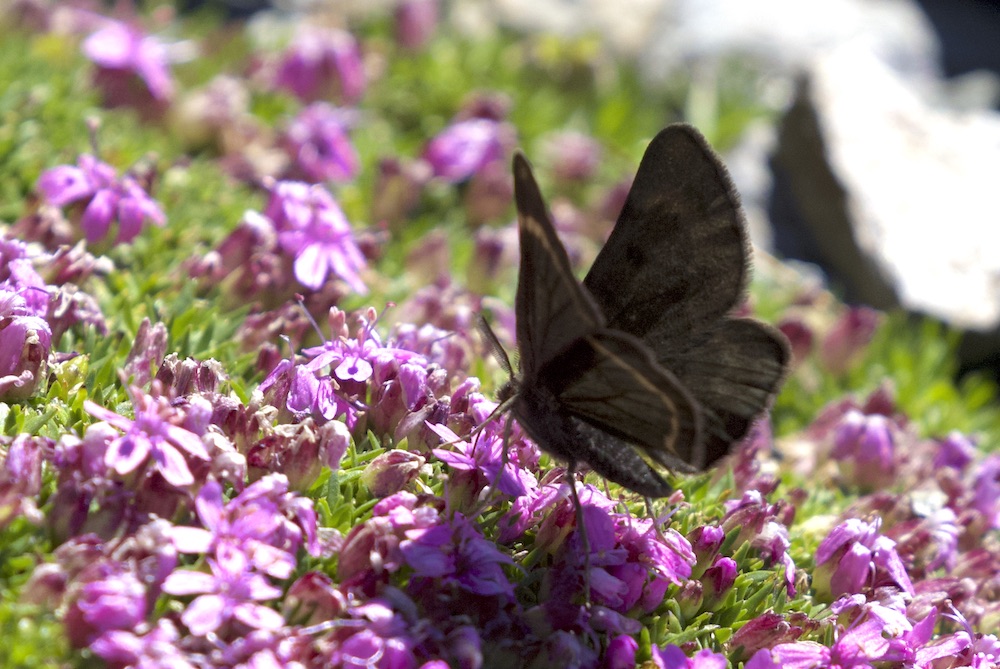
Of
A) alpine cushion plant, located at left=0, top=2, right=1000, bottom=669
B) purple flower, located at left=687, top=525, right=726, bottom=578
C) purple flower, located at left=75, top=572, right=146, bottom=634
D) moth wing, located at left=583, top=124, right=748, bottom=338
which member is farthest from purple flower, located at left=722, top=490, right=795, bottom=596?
purple flower, located at left=75, top=572, right=146, bottom=634

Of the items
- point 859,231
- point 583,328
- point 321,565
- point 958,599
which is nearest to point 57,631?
point 321,565

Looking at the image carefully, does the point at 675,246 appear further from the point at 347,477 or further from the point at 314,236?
the point at 314,236

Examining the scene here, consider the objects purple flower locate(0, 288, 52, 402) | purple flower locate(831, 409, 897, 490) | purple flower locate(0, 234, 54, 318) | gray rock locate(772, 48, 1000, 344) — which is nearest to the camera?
purple flower locate(0, 288, 52, 402)

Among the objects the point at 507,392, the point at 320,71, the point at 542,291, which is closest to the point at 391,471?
the point at 507,392

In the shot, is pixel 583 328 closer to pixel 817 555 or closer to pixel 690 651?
pixel 690 651

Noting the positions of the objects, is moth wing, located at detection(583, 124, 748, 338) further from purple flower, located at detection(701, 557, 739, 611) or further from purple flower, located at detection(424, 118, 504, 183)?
purple flower, located at detection(424, 118, 504, 183)

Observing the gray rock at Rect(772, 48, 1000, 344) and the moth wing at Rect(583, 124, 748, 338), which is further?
the gray rock at Rect(772, 48, 1000, 344)
